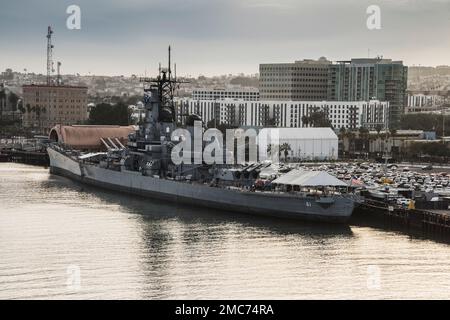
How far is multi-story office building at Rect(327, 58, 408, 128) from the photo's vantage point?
6072 centimetres

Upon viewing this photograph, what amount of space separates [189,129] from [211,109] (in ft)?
102

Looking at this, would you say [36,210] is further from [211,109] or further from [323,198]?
[211,109]

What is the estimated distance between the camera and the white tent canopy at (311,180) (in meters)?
18.9

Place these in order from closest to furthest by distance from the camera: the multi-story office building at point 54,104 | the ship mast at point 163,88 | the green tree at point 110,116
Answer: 1. the ship mast at point 163,88
2. the green tree at point 110,116
3. the multi-story office building at point 54,104

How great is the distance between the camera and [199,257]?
14133mm

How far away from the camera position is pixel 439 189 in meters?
22.9

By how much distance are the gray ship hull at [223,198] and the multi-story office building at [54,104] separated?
36.6 m

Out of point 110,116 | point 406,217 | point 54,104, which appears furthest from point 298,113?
point 406,217

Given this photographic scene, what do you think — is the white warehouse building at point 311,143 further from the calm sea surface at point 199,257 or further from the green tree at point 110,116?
the calm sea surface at point 199,257

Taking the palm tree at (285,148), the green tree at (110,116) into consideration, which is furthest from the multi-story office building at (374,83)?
the palm tree at (285,148)

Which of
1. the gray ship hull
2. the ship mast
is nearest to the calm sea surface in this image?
the gray ship hull

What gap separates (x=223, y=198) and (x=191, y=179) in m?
2.44

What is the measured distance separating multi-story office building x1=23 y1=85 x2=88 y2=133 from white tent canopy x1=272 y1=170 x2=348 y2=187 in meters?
45.2
